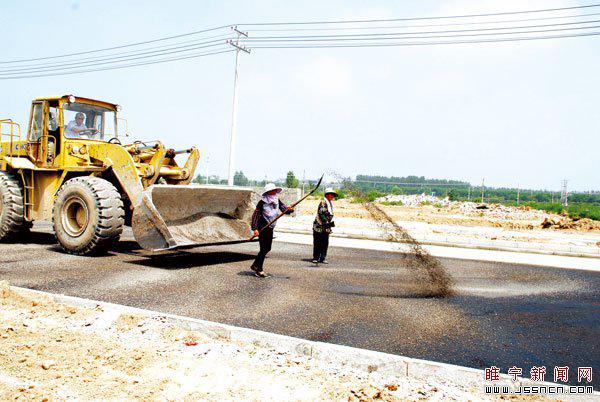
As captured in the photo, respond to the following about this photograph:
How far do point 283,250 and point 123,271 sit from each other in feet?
15.8

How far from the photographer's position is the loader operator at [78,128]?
10.0 metres

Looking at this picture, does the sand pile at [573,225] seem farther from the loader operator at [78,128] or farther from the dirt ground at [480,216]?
the loader operator at [78,128]

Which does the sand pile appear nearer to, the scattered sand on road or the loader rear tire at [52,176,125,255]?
the scattered sand on road

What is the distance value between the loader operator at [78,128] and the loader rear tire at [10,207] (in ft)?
5.87

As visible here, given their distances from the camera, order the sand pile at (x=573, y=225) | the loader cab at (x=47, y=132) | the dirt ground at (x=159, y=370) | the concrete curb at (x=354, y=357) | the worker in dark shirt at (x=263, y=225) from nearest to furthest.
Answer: the dirt ground at (x=159, y=370), the concrete curb at (x=354, y=357), the worker in dark shirt at (x=263, y=225), the loader cab at (x=47, y=132), the sand pile at (x=573, y=225)

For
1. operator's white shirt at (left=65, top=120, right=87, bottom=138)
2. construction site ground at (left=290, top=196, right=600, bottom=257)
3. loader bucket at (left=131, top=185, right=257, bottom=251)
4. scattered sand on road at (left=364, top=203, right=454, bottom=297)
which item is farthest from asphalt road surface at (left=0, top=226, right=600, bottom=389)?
construction site ground at (left=290, top=196, right=600, bottom=257)

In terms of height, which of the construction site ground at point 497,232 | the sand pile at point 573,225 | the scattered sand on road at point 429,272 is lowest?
the scattered sand on road at point 429,272

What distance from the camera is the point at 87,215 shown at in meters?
8.98

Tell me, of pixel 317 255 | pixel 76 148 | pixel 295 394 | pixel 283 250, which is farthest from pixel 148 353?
pixel 283 250

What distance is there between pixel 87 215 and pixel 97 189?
58 centimetres

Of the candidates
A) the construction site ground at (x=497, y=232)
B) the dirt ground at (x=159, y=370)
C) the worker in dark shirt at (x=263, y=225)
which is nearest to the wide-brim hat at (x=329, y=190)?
the construction site ground at (x=497, y=232)

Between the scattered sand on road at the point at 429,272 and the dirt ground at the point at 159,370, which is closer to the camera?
the dirt ground at the point at 159,370

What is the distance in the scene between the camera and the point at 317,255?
1023cm

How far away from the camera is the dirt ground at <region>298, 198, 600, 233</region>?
22.3 meters
